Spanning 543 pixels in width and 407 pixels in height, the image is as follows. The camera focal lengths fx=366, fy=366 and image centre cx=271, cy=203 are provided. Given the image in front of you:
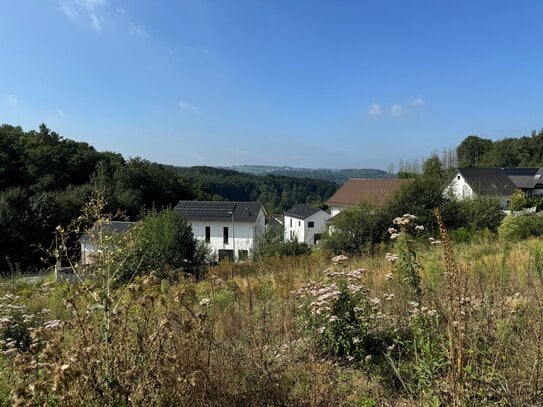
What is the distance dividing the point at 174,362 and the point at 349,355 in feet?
5.20

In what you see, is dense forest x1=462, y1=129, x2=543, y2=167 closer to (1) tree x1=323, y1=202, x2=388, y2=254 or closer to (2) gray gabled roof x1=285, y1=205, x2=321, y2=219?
(2) gray gabled roof x1=285, y1=205, x2=321, y2=219

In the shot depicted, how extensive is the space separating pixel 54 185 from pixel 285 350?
4989 cm

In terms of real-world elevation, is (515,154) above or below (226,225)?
above

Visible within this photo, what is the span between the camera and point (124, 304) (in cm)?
210

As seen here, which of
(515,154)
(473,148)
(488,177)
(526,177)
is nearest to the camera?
(488,177)

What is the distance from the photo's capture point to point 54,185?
44938 mm

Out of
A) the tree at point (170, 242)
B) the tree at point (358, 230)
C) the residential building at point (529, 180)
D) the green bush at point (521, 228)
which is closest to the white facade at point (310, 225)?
the tree at point (170, 242)

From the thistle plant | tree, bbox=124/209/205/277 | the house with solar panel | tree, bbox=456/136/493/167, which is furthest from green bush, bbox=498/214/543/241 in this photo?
tree, bbox=456/136/493/167

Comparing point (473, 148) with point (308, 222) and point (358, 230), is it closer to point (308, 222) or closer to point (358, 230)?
point (308, 222)

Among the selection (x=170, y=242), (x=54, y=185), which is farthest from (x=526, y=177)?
(x=54, y=185)

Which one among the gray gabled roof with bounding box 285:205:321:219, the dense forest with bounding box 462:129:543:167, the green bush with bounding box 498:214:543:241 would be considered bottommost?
the gray gabled roof with bounding box 285:205:321:219

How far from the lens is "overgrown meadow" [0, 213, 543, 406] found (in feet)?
5.49

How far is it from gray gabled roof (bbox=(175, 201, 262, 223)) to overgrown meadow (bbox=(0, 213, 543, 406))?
33504 mm

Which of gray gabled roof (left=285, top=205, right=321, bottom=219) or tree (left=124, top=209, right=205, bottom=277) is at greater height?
tree (left=124, top=209, right=205, bottom=277)
